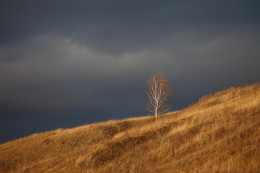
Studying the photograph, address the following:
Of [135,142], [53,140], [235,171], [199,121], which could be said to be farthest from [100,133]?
[235,171]

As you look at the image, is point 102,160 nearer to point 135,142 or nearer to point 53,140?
point 135,142

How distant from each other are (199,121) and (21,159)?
1774 centimetres

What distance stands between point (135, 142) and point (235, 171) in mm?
9606

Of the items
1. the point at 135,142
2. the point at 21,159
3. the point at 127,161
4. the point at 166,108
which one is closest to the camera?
the point at 127,161

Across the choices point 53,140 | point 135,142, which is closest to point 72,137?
point 53,140

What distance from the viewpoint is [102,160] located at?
49.3 ft

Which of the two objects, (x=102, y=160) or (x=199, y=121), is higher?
(x=199, y=121)

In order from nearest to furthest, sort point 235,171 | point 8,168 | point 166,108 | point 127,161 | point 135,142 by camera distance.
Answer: point 235,171
point 127,161
point 135,142
point 8,168
point 166,108

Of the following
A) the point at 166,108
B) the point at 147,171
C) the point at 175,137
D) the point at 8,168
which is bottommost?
the point at 8,168

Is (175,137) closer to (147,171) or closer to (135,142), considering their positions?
(135,142)

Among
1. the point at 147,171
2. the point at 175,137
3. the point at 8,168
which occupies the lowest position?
the point at 8,168

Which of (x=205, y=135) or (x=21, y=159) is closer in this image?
(x=205, y=135)

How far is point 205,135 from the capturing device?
553 inches

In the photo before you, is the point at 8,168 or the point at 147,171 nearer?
the point at 147,171
